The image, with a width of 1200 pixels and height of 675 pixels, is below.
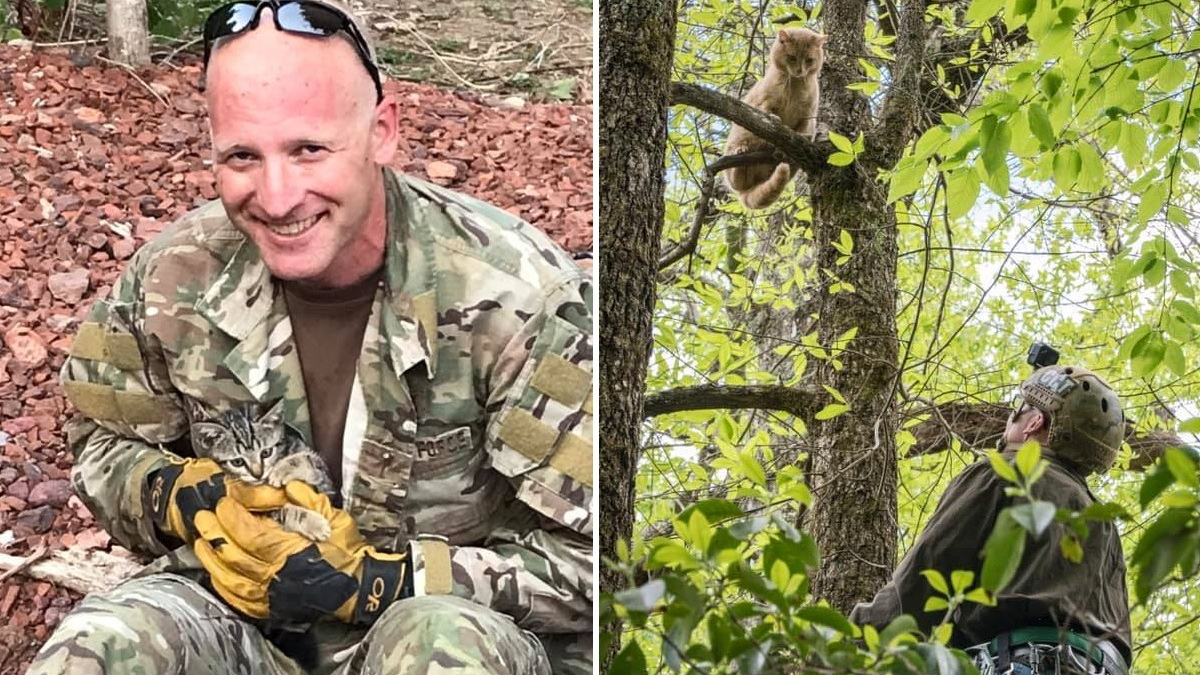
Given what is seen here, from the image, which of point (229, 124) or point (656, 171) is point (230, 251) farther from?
point (656, 171)

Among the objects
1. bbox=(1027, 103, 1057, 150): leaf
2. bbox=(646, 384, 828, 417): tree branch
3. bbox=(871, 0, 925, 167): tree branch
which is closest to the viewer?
bbox=(1027, 103, 1057, 150): leaf

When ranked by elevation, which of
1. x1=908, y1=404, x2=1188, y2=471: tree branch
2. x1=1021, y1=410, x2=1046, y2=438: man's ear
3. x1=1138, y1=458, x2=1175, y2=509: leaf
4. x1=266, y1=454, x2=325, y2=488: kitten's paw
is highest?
x1=1138, y1=458, x2=1175, y2=509: leaf

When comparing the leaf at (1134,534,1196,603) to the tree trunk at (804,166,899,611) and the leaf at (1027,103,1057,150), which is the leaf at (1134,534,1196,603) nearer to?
the leaf at (1027,103,1057,150)

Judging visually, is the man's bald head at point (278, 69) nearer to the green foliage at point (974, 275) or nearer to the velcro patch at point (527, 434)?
the velcro patch at point (527, 434)

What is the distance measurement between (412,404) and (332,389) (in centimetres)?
10

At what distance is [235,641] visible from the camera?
1634mm

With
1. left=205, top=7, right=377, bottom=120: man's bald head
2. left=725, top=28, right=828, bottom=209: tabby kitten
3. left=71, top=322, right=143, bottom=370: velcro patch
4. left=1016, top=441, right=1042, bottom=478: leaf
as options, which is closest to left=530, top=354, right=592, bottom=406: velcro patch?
left=205, top=7, right=377, bottom=120: man's bald head

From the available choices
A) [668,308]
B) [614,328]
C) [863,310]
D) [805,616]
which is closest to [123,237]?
[614,328]

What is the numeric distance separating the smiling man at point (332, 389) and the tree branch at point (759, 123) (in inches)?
44.6

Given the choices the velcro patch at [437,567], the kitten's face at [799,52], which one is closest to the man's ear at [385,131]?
the velcro patch at [437,567]

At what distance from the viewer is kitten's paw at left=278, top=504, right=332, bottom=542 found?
5.46 feet

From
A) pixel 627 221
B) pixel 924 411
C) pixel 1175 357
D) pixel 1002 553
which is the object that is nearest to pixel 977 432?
pixel 924 411

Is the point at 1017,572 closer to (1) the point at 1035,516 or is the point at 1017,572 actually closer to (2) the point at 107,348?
(1) the point at 1035,516

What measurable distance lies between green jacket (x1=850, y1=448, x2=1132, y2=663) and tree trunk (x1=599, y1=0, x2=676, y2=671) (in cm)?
62
